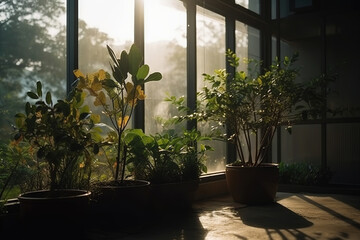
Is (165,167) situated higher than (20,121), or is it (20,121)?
(20,121)

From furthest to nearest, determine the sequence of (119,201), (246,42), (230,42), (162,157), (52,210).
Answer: (246,42)
(230,42)
(162,157)
(119,201)
(52,210)

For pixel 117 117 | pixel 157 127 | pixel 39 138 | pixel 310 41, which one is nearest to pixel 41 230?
pixel 39 138

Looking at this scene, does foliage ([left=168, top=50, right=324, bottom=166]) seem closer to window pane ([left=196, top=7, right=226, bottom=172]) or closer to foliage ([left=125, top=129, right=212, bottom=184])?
foliage ([left=125, top=129, right=212, bottom=184])

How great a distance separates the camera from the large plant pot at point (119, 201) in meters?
3.18

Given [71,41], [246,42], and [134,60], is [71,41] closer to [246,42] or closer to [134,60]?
[134,60]

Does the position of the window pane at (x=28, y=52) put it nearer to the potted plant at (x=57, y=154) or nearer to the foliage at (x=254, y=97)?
the potted plant at (x=57, y=154)

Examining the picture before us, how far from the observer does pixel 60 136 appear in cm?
278

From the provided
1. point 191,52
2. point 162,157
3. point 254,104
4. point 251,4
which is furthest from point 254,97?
point 251,4

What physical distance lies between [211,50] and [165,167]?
2180 millimetres

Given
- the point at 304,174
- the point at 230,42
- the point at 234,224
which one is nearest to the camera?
the point at 234,224

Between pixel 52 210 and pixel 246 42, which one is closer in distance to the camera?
pixel 52 210

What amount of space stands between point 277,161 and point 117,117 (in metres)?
3.87

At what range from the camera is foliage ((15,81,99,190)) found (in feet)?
9.11

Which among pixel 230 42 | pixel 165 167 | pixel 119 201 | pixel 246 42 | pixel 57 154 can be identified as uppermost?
pixel 246 42
